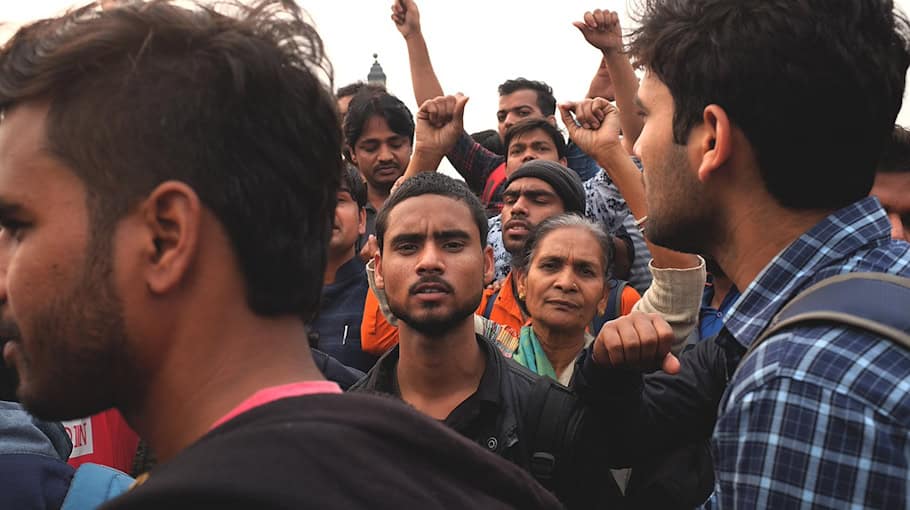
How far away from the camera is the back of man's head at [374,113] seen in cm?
567

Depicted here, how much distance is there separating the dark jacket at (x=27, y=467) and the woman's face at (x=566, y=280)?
6.78 feet

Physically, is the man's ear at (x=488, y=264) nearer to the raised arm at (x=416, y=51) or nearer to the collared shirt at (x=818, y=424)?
the raised arm at (x=416, y=51)

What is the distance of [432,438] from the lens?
3.91 ft

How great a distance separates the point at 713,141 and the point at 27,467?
1741 millimetres

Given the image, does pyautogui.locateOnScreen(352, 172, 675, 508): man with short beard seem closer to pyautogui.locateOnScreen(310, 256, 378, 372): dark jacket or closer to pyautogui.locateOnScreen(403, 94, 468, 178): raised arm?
pyautogui.locateOnScreen(310, 256, 378, 372): dark jacket

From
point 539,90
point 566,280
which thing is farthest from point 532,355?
point 539,90

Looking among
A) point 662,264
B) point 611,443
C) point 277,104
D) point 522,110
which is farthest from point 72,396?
point 522,110

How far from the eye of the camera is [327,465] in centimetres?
105

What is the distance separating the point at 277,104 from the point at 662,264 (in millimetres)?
2355

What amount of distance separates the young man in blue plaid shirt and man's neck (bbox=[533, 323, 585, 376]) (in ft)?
5.36

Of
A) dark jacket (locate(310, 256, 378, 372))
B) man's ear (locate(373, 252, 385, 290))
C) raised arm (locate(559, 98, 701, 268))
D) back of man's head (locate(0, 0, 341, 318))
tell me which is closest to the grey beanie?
raised arm (locate(559, 98, 701, 268))

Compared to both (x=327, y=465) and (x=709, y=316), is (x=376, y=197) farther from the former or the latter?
(x=327, y=465)

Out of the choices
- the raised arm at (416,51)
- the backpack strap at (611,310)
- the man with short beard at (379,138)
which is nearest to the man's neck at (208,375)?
the backpack strap at (611,310)

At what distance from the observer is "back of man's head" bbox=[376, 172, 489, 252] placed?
12.4ft
